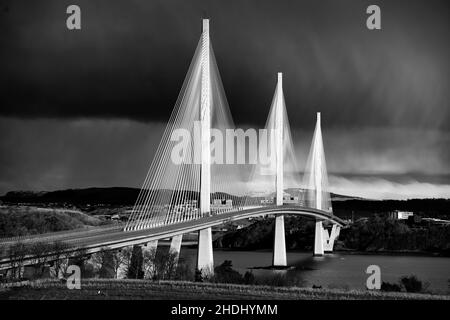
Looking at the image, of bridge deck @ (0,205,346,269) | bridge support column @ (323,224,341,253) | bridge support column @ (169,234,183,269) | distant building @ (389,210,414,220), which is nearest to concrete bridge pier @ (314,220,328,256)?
bridge support column @ (323,224,341,253)

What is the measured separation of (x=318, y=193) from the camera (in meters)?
98.3

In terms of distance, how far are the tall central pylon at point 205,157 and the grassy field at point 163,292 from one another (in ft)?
64.9

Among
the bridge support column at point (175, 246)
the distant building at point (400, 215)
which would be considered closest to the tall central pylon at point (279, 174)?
the bridge support column at point (175, 246)

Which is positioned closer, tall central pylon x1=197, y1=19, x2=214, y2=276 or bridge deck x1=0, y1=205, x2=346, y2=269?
bridge deck x1=0, y1=205, x2=346, y2=269

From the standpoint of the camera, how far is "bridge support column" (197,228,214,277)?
43.0 metres

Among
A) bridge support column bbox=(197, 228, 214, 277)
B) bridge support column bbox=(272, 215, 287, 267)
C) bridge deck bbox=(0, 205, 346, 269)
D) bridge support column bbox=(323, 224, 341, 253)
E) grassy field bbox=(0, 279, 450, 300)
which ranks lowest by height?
bridge support column bbox=(323, 224, 341, 253)

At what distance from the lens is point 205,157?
1747 inches

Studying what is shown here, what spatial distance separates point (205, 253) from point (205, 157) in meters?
6.59

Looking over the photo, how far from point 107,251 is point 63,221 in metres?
55.2

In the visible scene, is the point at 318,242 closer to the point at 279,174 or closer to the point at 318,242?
the point at 318,242

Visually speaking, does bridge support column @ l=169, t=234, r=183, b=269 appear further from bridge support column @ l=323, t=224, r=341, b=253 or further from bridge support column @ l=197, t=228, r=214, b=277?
bridge support column @ l=323, t=224, r=341, b=253

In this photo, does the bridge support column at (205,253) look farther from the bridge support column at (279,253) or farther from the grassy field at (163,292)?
the bridge support column at (279,253)
